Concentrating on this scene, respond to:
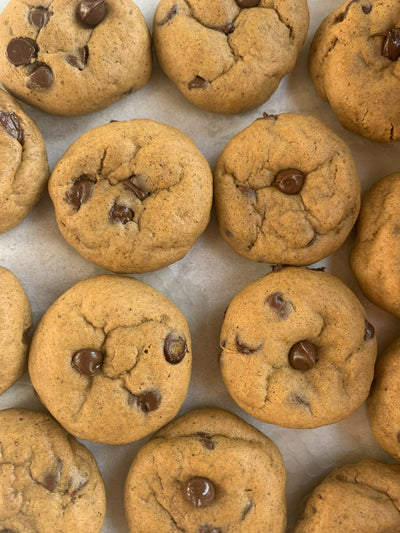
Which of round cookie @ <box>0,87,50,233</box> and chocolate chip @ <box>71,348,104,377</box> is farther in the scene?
round cookie @ <box>0,87,50,233</box>

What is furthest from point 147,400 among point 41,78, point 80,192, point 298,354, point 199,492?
point 41,78

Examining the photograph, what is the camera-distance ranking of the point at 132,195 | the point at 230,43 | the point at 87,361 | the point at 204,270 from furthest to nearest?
the point at 204,270, the point at 230,43, the point at 132,195, the point at 87,361

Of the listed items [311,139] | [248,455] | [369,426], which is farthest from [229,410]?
[311,139]

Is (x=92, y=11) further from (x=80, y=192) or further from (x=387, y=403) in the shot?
(x=387, y=403)

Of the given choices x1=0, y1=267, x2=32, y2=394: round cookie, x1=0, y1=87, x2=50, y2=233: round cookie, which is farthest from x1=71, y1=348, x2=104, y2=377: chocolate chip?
x1=0, y1=87, x2=50, y2=233: round cookie

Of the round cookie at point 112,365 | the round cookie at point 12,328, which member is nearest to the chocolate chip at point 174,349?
the round cookie at point 112,365

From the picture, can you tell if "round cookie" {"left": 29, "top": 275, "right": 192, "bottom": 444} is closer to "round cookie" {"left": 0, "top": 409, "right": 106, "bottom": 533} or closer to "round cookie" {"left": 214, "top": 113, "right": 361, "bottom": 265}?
"round cookie" {"left": 0, "top": 409, "right": 106, "bottom": 533}
